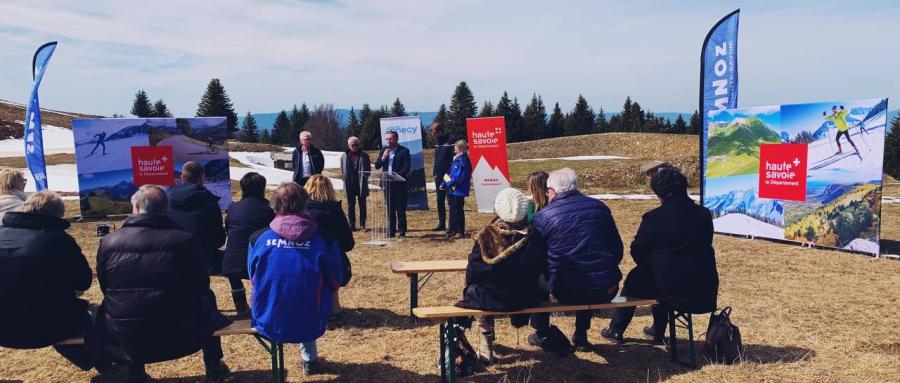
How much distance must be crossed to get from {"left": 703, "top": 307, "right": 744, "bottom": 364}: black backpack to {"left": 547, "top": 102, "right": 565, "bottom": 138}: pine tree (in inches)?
2343

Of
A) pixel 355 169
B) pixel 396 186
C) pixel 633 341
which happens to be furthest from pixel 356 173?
pixel 633 341

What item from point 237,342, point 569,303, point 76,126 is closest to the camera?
point 569,303

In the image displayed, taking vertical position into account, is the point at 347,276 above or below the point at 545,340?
above

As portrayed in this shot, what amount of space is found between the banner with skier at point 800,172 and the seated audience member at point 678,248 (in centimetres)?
616

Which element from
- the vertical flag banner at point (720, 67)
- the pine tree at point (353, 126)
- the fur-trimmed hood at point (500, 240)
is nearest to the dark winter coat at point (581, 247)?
the fur-trimmed hood at point (500, 240)

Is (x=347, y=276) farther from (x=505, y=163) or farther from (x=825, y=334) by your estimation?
(x=505, y=163)

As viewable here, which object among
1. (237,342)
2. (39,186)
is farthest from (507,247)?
(39,186)

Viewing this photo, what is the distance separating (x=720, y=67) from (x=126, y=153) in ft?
40.6

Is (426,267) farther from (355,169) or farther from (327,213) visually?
(355,169)

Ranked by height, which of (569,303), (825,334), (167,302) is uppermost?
(167,302)

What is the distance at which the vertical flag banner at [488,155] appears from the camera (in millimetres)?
12383

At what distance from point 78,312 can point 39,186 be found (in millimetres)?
5993

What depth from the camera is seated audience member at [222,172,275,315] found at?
5.64 meters

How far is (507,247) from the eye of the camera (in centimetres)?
443
